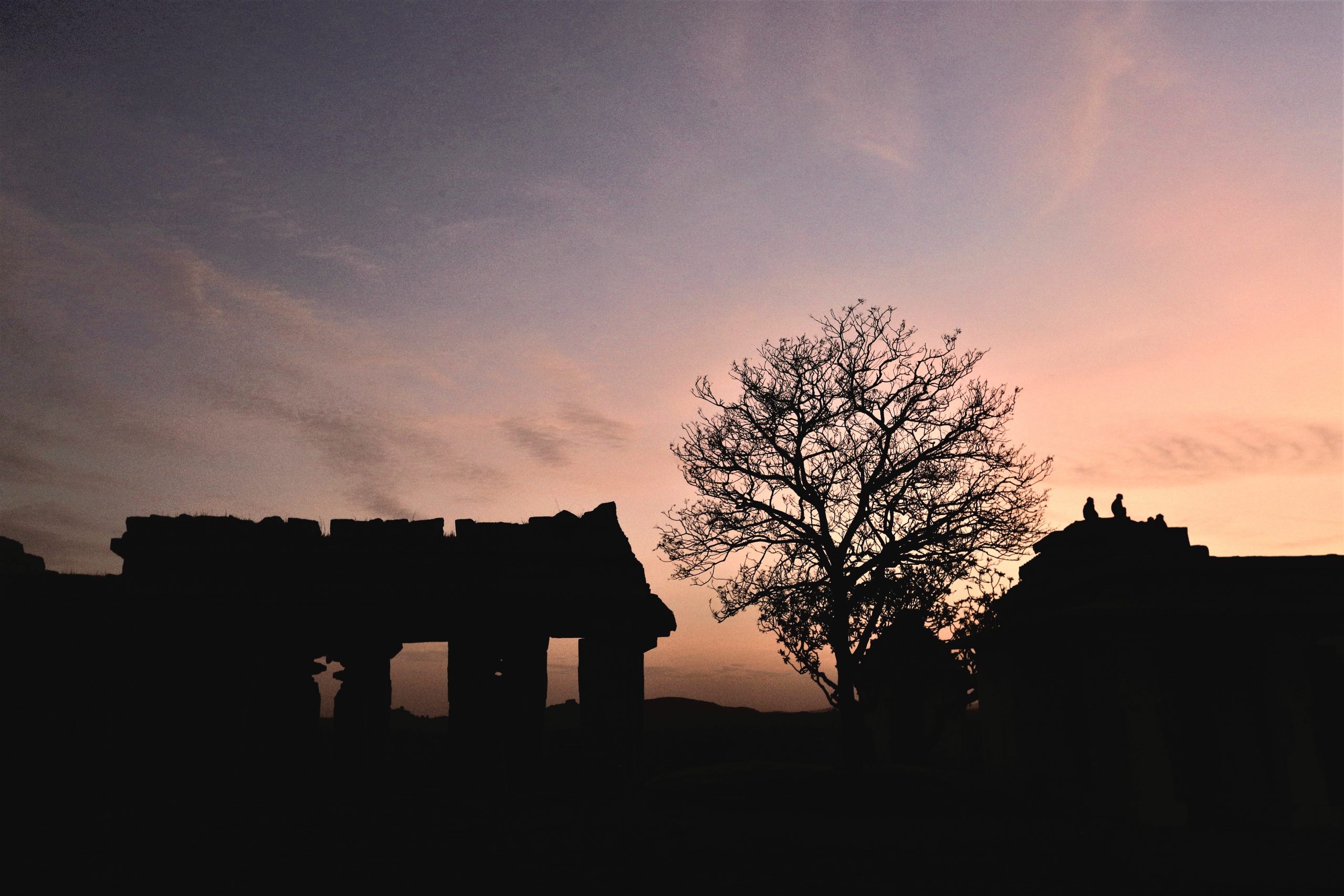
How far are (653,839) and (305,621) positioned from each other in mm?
7595

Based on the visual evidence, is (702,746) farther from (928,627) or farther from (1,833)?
(1,833)

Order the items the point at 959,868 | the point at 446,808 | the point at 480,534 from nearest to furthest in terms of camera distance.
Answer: the point at 959,868 < the point at 446,808 < the point at 480,534

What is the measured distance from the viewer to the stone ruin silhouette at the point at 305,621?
15.7 m

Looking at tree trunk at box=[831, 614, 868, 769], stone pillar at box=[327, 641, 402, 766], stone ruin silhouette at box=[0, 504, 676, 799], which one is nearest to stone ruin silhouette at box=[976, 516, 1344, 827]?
tree trunk at box=[831, 614, 868, 769]

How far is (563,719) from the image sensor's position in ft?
247

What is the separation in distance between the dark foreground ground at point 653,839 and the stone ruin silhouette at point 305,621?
2.49ft

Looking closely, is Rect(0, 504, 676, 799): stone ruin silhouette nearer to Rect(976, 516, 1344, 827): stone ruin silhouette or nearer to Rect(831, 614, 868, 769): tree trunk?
Rect(831, 614, 868, 769): tree trunk

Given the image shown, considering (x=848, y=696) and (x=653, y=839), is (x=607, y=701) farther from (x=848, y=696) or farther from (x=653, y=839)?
(x=848, y=696)

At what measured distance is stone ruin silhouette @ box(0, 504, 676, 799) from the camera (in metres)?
15.7

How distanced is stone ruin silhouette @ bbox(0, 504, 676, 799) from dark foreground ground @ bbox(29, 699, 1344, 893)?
2.49 ft

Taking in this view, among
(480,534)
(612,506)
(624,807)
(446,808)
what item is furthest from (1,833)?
(612,506)

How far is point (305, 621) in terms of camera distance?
16.0 metres

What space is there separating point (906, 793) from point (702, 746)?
87.4 ft

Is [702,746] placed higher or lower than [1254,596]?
lower
